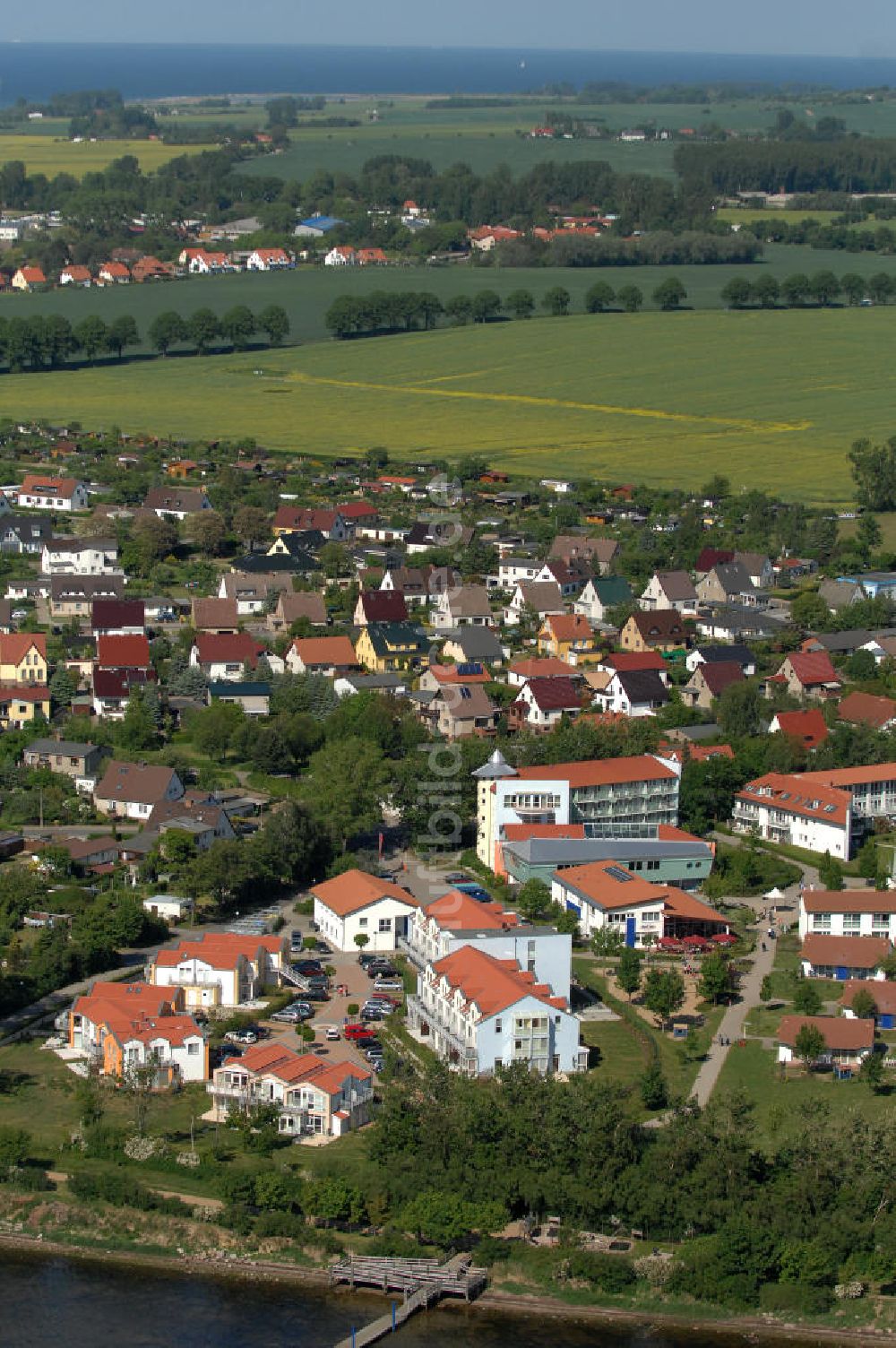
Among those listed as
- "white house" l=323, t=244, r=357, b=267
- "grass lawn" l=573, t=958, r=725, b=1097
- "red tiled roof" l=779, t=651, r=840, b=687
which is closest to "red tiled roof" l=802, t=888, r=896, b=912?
"grass lawn" l=573, t=958, r=725, b=1097

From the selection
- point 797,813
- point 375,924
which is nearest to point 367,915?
point 375,924

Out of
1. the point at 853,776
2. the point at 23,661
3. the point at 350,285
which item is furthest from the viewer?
the point at 350,285

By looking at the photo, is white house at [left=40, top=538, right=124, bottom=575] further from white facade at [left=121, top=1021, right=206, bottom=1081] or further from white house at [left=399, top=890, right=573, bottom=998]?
white facade at [left=121, top=1021, right=206, bottom=1081]

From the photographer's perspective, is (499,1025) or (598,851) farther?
(598,851)

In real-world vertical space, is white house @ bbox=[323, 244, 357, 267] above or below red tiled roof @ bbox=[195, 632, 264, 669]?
above

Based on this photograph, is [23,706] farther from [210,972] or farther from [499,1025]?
[499,1025]
